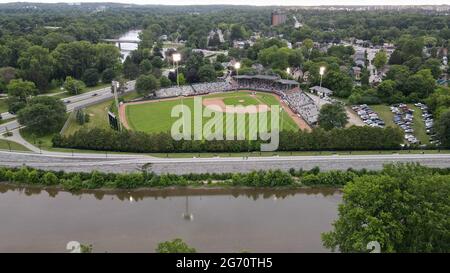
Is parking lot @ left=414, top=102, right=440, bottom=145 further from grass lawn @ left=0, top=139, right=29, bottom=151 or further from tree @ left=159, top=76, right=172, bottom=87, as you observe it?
grass lawn @ left=0, top=139, right=29, bottom=151

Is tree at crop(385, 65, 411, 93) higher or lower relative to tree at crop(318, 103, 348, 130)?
higher

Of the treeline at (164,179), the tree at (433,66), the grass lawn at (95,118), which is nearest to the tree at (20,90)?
the grass lawn at (95,118)

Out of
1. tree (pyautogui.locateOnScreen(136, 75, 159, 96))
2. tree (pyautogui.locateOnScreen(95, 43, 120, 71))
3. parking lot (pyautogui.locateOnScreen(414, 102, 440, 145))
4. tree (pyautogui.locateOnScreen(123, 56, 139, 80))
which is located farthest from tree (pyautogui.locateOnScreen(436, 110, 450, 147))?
tree (pyautogui.locateOnScreen(95, 43, 120, 71))

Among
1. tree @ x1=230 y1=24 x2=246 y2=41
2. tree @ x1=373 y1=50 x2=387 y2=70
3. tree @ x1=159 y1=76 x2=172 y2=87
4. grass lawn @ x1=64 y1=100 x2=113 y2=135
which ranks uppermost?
tree @ x1=230 y1=24 x2=246 y2=41

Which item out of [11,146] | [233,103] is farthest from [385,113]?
[11,146]

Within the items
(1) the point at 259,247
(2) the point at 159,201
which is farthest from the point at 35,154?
(1) the point at 259,247

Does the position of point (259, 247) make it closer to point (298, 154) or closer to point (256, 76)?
point (298, 154)
